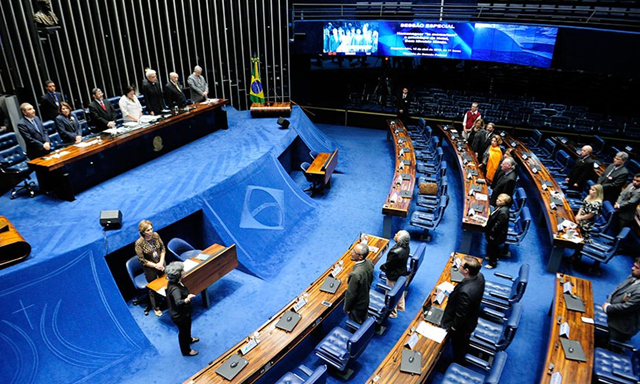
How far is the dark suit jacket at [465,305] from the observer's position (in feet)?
15.6

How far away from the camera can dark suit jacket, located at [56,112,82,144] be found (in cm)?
780

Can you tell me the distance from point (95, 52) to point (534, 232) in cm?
1173

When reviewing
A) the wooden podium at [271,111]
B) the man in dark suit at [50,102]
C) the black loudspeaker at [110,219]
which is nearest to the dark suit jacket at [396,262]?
the black loudspeaker at [110,219]

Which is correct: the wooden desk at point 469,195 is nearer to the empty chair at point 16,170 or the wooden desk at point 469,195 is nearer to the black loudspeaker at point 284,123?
the black loudspeaker at point 284,123

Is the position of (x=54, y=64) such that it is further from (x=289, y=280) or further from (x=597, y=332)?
(x=597, y=332)

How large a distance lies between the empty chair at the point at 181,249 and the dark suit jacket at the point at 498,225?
5160 mm

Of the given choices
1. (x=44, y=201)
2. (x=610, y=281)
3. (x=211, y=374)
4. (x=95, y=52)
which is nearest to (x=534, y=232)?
(x=610, y=281)

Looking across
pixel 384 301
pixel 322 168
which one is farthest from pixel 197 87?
pixel 384 301

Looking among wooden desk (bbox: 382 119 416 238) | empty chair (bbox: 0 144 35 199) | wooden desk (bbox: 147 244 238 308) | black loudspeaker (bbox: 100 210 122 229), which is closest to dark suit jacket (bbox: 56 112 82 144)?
empty chair (bbox: 0 144 35 199)

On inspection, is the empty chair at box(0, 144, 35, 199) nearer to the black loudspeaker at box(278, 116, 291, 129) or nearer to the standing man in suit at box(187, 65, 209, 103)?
the standing man in suit at box(187, 65, 209, 103)

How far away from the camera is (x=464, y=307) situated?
4.79 meters

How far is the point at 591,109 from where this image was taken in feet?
45.9

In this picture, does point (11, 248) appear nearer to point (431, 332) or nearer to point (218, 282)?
point (218, 282)

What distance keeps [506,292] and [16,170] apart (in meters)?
8.59
